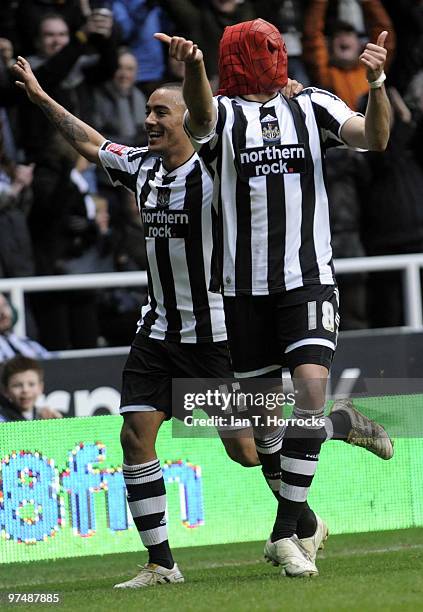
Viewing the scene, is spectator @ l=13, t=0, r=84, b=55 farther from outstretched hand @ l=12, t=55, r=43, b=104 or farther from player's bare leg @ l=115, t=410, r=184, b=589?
player's bare leg @ l=115, t=410, r=184, b=589

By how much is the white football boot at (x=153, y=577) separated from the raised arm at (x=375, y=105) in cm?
229

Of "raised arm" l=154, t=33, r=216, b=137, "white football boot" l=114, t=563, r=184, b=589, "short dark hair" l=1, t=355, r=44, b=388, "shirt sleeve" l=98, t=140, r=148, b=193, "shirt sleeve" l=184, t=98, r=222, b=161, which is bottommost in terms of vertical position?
"white football boot" l=114, t=563, r=184, b=589

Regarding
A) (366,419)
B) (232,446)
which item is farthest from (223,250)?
(366,419)

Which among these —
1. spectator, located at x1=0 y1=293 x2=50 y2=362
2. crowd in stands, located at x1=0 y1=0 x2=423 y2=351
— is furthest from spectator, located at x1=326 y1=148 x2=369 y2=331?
spectator, located at x1=0 y1=293 x2=50 y2=362

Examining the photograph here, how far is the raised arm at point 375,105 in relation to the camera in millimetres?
5816

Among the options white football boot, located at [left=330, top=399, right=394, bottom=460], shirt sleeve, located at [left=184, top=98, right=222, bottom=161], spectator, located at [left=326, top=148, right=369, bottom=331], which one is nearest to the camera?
shirt sleeve, located at [left=184, top=98, right=222, bottom=161]

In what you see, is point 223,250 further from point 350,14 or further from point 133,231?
point 350,14

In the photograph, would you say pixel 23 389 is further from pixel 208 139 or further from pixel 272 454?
pixel 208 139

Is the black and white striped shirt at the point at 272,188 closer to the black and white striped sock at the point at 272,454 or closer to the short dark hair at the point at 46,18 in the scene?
the black and white striped sock at the point at 272,454

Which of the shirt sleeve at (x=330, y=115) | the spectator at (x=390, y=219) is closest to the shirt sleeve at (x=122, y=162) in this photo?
the shirt sleeve at (x=330, y=115)

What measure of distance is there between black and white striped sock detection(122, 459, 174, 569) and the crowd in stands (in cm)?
393

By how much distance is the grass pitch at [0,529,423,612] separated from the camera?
5.49 m

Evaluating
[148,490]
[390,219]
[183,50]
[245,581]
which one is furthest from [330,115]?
[390,219]

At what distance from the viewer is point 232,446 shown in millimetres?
7230
